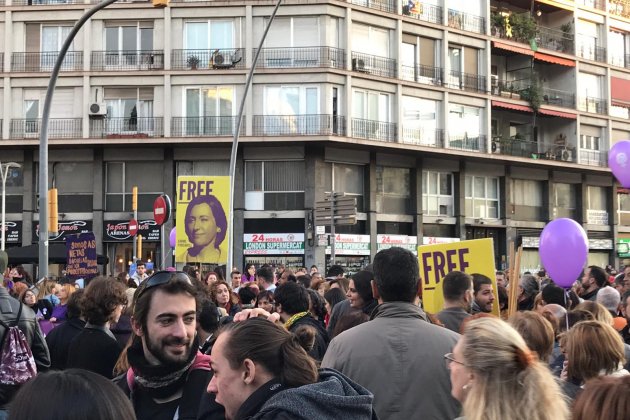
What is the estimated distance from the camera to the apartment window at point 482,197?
130 ft

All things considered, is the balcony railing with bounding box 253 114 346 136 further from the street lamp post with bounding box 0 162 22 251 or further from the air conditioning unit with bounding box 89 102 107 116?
the street lamp post with bounding box 0 162 22 251

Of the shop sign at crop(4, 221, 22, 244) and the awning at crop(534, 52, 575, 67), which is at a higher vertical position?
the awning at crop(534, 52, 575, 67)

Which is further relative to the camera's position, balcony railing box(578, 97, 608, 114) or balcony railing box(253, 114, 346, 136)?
balcony railing box(578, 97, 608, 114)

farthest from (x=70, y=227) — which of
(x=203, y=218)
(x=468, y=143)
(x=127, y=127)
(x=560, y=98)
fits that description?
(x=560, y=98)

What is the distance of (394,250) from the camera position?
4.82m

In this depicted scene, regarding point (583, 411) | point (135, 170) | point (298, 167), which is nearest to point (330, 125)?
point (298, 167)

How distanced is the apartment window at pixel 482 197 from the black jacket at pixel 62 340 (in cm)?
3398

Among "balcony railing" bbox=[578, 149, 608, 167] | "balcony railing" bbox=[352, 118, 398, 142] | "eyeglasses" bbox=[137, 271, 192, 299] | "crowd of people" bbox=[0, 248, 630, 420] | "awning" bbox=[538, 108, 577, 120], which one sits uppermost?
"awning" bbox=[538, 108, 577, 120]

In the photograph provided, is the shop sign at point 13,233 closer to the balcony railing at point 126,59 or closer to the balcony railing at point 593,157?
the balcony railing at point 126,59

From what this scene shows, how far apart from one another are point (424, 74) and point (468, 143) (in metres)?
3.74

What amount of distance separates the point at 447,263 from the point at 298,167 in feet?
87.1

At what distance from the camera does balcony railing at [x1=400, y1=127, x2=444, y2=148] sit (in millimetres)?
36125

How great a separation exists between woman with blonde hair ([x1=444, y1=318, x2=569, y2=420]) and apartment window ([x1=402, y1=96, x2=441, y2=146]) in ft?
109

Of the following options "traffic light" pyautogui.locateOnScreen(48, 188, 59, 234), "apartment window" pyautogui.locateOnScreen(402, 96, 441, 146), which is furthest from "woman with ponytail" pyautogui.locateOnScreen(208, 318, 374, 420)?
"apartment window" pyautogui.locateOnScreen(402, 96, 441, 146)
